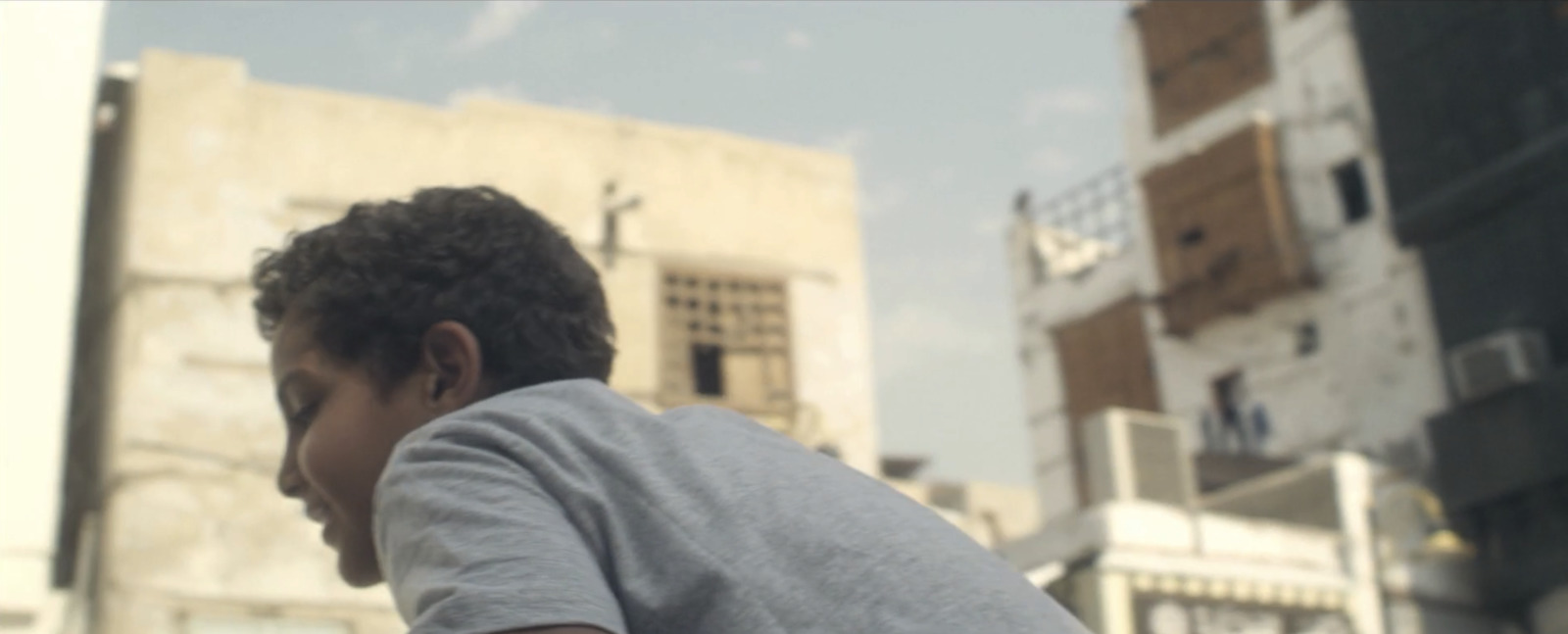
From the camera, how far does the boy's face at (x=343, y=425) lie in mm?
1567

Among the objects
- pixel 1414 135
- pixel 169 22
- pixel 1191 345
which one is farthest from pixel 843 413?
pixel 1191 345

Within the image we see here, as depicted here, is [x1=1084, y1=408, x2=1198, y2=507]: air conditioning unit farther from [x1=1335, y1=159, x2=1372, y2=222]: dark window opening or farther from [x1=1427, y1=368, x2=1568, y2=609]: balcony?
[x1=1335, y1=159, x2=1372, y2=222]: dark window opening

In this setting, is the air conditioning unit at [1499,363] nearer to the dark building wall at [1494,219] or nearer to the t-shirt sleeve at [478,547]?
the dark building wall at [1494,219]

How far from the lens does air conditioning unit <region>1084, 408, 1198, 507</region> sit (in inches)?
540

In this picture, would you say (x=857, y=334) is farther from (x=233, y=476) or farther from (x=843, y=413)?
(x=233, y=476)

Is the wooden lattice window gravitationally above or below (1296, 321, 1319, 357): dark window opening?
below

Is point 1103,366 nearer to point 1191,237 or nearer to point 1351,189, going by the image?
point 1191,237

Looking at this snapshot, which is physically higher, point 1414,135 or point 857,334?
point 1414,135

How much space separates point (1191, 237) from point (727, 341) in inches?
426

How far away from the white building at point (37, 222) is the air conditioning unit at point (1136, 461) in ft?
27.1

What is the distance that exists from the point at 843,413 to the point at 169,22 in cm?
899

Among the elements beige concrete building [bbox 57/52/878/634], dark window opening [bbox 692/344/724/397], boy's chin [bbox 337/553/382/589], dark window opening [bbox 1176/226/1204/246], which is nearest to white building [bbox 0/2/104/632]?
boy's chin [bbox 337/553/382/589]

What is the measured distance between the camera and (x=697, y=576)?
1.28 metres

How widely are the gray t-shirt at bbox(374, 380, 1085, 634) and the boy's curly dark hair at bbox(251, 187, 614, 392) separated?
7.5 inches
